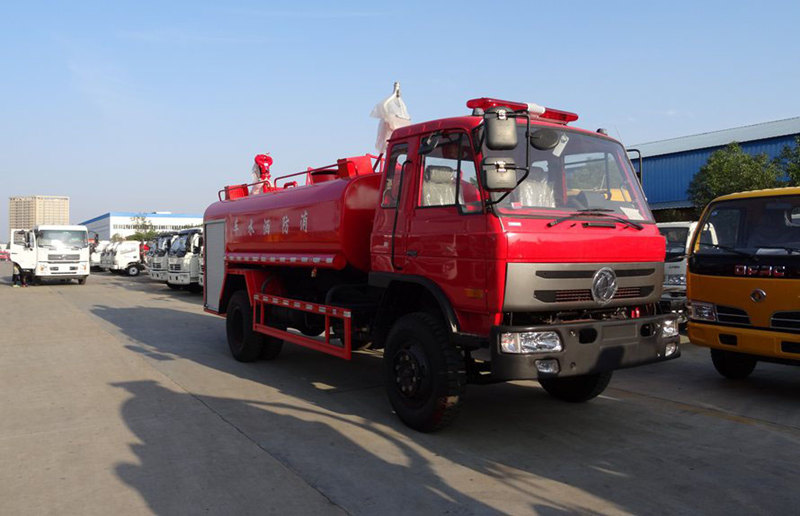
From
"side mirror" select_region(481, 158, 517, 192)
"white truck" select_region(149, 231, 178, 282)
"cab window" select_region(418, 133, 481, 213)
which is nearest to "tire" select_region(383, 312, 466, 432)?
"cab window" select_region(418, 133, 481, 213)

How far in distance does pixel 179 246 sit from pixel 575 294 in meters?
18.5

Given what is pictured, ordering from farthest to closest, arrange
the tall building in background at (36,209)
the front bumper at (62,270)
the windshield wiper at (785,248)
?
the tall building in background at (36,209), the front bumper at (62,270), the windshield wiper at (785,248)

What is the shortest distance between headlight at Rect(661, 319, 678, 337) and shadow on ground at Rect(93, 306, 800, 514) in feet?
2.75

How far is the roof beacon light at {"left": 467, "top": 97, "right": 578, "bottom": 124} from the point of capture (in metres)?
5.40

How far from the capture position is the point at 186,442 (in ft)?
16.4

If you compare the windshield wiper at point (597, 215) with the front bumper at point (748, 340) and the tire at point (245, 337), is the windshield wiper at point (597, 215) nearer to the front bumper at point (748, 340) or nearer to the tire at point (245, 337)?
the front bumper at point (748, 340)

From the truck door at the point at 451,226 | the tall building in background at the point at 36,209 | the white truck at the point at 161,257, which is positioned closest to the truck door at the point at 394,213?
the truck door at the point at 451,226

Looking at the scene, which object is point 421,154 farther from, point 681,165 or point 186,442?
point 681,165

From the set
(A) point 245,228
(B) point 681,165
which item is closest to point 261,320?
(A) point 245,228

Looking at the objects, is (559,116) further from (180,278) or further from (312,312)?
(180,278)

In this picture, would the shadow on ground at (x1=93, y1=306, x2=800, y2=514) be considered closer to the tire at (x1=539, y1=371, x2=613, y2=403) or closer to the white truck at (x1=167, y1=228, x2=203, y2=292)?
the tire at (x1=539, y1=371, x2=613, y2=403)

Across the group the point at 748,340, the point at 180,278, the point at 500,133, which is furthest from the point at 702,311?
the point at 180,278

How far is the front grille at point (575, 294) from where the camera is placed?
15.3 ft

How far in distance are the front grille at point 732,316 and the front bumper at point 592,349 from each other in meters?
1.71
